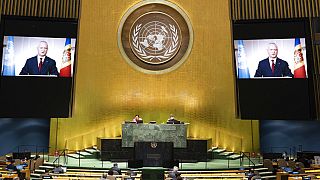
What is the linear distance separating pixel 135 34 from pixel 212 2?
3.86 metres

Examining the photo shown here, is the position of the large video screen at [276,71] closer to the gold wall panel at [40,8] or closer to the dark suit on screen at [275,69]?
the dark suit on screen at [275,69]

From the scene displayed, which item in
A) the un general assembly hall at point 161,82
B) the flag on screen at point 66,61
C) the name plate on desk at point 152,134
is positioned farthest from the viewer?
the flag on screen at point 66,61

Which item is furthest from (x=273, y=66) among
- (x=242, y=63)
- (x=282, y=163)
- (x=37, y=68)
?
(x=37, y=68)

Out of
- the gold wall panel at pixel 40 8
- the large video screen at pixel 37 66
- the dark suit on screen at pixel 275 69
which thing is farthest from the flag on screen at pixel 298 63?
the gold wall panel at pixel 40 8

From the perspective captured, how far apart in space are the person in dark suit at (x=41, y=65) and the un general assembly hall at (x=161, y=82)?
0.04m

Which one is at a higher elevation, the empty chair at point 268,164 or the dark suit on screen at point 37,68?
the dark suit on screen at point 37,68

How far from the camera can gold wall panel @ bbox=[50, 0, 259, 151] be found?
14.8 metres

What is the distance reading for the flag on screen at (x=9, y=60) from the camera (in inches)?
532

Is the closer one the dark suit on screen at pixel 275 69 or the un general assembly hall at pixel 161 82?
the un general assembly hall at pixel 161 82

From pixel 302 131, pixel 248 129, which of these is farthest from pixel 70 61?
pixel 302 131

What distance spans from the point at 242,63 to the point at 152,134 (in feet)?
16.1

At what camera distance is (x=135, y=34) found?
1545cm

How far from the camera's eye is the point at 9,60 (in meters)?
13.6

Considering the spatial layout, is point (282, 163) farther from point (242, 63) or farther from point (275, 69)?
point (242, 63)
